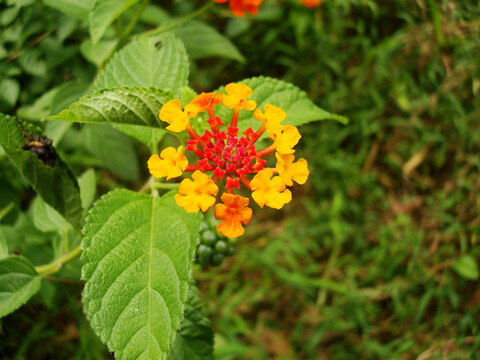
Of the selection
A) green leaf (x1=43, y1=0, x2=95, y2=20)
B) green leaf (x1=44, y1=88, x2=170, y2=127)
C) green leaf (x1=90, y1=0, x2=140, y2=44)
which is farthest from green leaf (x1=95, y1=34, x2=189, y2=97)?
green leaf (x1=43, y1=0, x2=95, y2=20)

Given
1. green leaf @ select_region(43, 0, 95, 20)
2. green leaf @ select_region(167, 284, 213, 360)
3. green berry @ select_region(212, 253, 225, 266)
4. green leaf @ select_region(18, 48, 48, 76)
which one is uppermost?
green leaf @ select_region(43, 0, 95, 20)

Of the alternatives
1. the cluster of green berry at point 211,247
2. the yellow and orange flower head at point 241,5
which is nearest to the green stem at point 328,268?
the cluster of green berry at point 211,247

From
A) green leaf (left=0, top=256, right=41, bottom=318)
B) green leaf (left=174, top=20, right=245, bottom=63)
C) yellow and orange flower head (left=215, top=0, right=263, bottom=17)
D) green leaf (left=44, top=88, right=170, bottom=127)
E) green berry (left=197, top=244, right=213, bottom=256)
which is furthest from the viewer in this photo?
green leaf (left=174, top=20, right=245, bottom=63)

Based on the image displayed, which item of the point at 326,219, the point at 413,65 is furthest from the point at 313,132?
the point at 413,65

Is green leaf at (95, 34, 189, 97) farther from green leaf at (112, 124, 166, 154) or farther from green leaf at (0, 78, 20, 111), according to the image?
green leaf at (0, 78, 20, 111)

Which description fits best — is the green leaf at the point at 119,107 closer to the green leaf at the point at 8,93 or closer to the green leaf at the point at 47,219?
the green leaf at the point at 47,219

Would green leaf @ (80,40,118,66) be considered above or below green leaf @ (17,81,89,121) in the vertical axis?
above

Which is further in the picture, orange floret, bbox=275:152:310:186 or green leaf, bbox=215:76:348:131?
green leaf, bbox=215:76:348:131

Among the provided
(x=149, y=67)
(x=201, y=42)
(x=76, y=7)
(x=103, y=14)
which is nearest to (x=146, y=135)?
(x=149, y=67)
